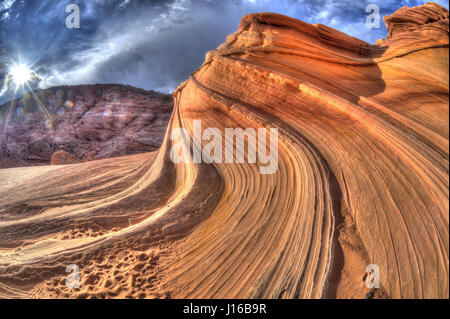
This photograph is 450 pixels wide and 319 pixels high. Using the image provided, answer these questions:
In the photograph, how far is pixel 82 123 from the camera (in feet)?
47.9

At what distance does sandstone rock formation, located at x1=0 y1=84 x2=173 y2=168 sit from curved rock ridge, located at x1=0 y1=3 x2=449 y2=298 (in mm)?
9172

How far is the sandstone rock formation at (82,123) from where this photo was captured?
1307 cm

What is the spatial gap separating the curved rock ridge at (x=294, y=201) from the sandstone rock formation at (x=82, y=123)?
30.1 feet

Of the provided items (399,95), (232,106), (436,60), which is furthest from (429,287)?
(232,106)

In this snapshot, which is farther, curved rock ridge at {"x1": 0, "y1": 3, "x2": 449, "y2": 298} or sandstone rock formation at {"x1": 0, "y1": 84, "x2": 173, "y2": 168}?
sandstone rock formation at {"x1": 0, "y1": 84, "x2": 173, "y2": 168}

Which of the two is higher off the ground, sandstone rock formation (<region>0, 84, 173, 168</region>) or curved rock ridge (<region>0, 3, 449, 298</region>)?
sandstone rock formation (<region>0, 84, 173, 168</region>)

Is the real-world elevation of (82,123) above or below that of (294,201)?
above

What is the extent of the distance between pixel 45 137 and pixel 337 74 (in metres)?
17.2

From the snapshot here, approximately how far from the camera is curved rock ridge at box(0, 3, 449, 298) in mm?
1925

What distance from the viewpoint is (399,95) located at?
252cm

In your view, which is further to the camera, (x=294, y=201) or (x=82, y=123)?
(x=82, y=123)

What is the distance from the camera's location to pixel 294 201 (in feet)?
8.29

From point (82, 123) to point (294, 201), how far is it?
626 inches

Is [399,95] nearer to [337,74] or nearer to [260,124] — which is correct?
[337,74]
